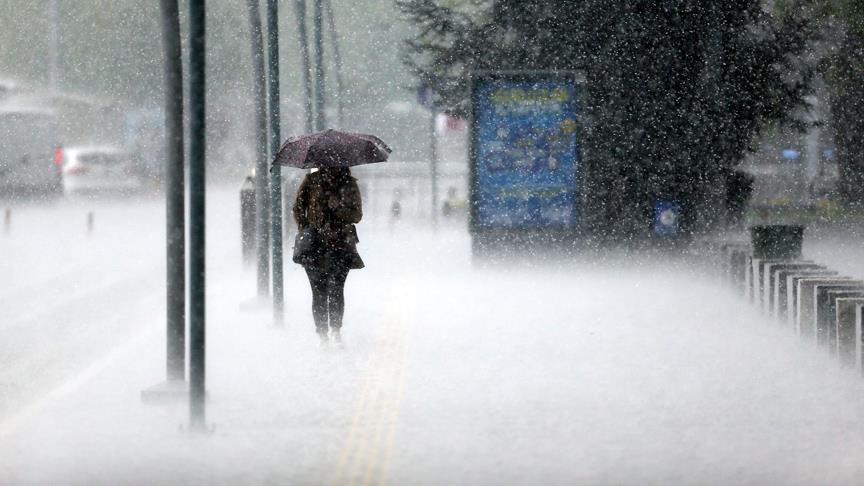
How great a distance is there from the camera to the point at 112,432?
9.40 meters

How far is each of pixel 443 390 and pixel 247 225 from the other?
10938 mm

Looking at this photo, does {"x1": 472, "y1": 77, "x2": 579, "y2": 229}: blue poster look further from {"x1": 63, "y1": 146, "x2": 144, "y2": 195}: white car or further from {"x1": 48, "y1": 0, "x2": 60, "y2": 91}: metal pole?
{"x1": 48, "y1": 0, "x2": 60, "y2": 91}: metal pole

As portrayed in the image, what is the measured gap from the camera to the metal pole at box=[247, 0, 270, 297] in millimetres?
15742

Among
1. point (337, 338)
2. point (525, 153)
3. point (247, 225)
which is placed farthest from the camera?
point (247, 225)

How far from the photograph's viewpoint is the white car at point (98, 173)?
142 feet

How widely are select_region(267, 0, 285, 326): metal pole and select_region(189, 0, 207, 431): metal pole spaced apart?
5273 mm

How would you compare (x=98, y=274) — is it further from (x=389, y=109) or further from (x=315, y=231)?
(x=389, y=109)

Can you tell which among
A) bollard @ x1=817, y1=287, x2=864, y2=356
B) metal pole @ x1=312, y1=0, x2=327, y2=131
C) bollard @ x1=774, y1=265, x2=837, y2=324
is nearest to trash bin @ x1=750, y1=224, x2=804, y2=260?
bollard @ x1=774, y1=265, x2=837, y2=324

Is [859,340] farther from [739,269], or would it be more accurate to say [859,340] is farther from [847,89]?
[847,89]

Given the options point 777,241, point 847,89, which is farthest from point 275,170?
point 847,89

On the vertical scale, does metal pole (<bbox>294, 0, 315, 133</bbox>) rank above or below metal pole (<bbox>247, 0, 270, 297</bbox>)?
above

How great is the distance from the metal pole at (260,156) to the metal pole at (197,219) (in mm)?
6334

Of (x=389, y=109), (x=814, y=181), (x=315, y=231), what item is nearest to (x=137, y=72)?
(x=389, y=109)

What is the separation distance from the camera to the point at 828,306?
12641mm
